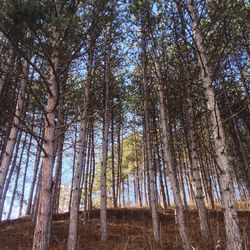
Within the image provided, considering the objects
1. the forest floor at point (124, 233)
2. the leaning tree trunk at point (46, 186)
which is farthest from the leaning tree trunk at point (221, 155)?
the leaning tree trunk at point (46, 186)

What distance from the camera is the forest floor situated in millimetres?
8523

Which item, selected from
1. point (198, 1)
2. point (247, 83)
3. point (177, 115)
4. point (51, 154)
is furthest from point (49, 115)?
point (247, 83)

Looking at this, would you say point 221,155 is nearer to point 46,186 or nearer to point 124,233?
point 46,186

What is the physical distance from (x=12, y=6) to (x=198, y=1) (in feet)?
12.3

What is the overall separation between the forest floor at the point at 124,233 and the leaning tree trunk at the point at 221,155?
244 centimetres

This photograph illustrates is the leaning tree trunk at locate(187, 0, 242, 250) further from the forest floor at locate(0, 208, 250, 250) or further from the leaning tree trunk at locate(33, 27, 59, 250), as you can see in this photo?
the leaning tree trunk at locate(33, 27, 59, 250)

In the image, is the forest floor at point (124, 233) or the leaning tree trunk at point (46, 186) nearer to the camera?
the leaning tree trunk at point (46, 186)

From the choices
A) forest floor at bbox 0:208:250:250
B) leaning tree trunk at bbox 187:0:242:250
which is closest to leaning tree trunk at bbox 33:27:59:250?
leaning tree trunk at bbox 187:0:242:250

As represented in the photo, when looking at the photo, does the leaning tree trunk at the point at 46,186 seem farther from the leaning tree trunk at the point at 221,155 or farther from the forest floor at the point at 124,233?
the forest floor at the point at 124,233

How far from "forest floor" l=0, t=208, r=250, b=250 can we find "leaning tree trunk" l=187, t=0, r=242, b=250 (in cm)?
244

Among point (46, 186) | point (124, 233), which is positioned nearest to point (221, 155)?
point (46, 186)

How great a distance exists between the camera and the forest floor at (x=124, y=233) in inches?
336

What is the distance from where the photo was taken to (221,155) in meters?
4.57

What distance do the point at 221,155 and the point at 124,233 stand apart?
24.1 ft
